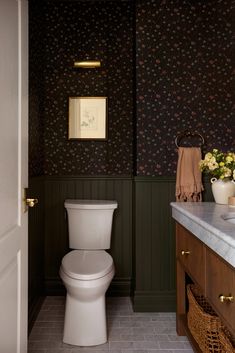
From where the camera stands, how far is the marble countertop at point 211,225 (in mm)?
1351

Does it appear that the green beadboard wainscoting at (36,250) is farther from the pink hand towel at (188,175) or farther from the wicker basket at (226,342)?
the wicker basket at (226,342)

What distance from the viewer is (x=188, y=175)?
2.68 metres

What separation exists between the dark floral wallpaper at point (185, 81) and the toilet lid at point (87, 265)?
87 centimetres

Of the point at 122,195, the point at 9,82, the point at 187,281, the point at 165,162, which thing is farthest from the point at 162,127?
the point at 9,82

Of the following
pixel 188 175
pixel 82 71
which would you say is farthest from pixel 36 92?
pixel 188 175

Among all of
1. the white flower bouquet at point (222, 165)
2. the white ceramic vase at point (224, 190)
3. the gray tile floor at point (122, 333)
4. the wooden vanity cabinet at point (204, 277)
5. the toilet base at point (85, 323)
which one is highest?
the white flower bouquet at point (222, 165)

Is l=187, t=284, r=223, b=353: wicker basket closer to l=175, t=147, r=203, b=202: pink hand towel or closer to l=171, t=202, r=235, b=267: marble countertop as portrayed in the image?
l=171, t=202, r=235, b=267: marble countertop

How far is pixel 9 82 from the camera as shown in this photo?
4.67 ft

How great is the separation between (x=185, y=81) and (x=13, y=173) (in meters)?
1.75

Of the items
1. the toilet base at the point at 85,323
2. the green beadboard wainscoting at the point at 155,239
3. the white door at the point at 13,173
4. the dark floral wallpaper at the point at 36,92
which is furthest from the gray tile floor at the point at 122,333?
the dark floral wallpaper at the point at 36,92

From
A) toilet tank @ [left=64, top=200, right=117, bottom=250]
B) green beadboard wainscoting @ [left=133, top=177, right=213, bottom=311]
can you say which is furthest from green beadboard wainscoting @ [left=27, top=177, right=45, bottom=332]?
green beadboard wainscoting @ [left=133, top=177, right=213, bottom=311]

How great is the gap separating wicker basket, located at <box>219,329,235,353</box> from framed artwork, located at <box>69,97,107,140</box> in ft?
6.05

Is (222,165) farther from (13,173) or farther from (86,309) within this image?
(13,173)

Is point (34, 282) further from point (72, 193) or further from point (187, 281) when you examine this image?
point (187, 281)
